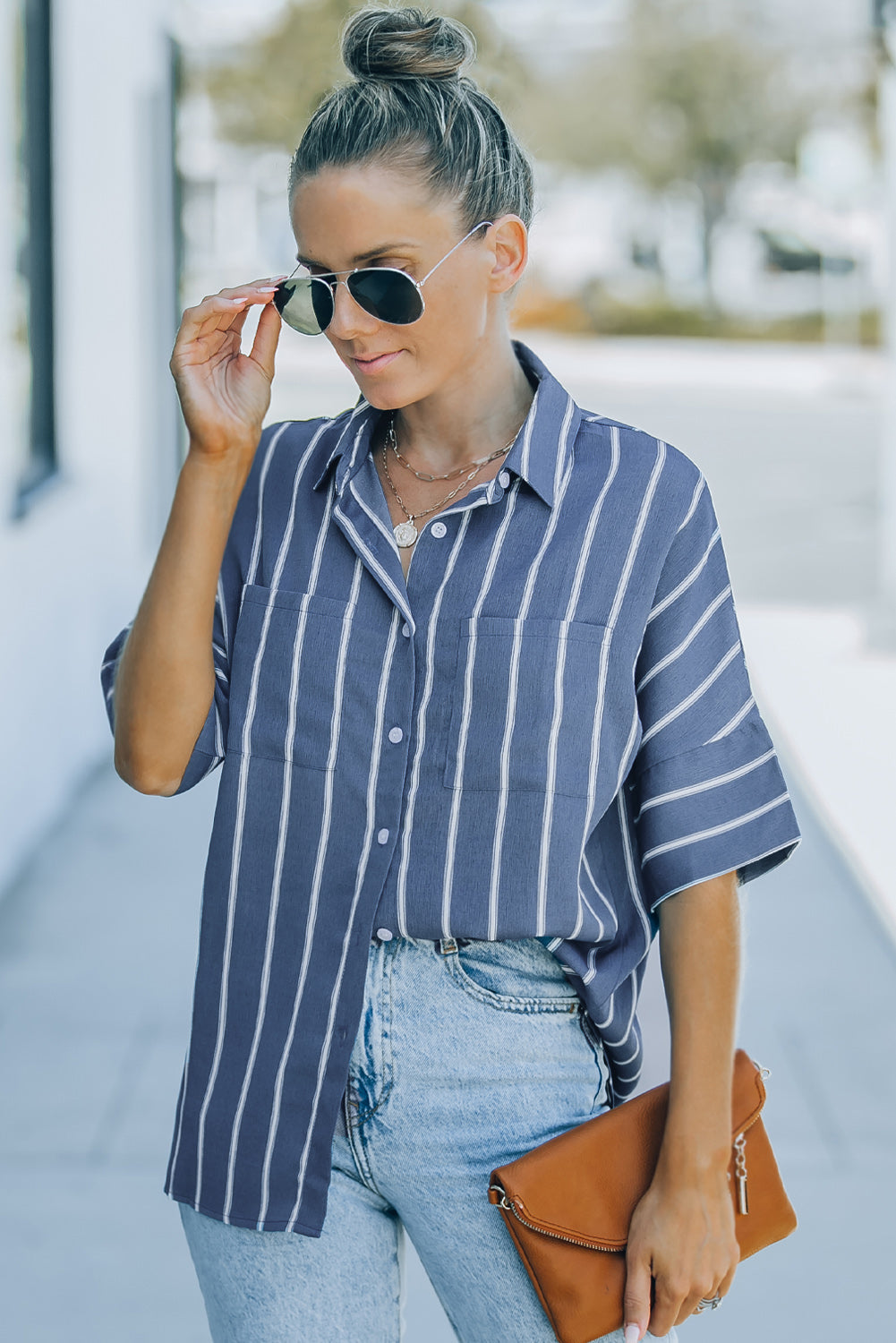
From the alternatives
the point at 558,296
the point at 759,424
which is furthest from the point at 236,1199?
the point at 558,296

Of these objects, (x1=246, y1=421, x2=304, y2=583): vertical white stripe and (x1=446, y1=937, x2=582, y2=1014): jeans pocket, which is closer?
(x1=446, y1=937, x2=582, y2=1014): jeans pocket

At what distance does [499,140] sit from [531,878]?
0.74 metres

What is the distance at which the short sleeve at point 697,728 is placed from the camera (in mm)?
1477

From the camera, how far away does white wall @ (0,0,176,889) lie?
5.19 metres

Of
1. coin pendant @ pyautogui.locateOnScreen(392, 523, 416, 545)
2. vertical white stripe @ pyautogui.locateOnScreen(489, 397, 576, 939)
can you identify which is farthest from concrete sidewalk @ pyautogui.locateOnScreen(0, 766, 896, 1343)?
coin pendant @ pyautogui.locateOnScreen(392, 523, 416, 545)

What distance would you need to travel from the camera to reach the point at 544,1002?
1.49 m

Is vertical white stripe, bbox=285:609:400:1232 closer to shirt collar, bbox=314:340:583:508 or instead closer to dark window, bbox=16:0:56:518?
shirt collar, bbox=314:340:583:508

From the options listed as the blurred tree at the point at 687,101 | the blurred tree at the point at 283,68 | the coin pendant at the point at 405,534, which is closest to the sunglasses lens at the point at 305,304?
the coin pendant at the point at 405,534

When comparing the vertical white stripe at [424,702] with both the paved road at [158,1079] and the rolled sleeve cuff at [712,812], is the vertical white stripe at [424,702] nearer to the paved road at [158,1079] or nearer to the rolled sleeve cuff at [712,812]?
the rolled sleeve cuff at [712,812]

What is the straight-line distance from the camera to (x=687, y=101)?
38.0 meters

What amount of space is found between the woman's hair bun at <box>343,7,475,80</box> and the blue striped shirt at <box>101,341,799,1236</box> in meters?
0.35

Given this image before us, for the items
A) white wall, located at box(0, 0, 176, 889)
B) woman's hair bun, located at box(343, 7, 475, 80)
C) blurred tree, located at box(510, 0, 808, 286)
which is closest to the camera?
woman's hair bun, located at box(343, 7, 475, 80)

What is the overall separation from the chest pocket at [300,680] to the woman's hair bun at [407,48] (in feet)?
1.72

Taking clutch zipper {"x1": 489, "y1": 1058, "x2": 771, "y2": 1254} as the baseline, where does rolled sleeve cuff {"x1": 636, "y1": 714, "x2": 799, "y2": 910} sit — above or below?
above
